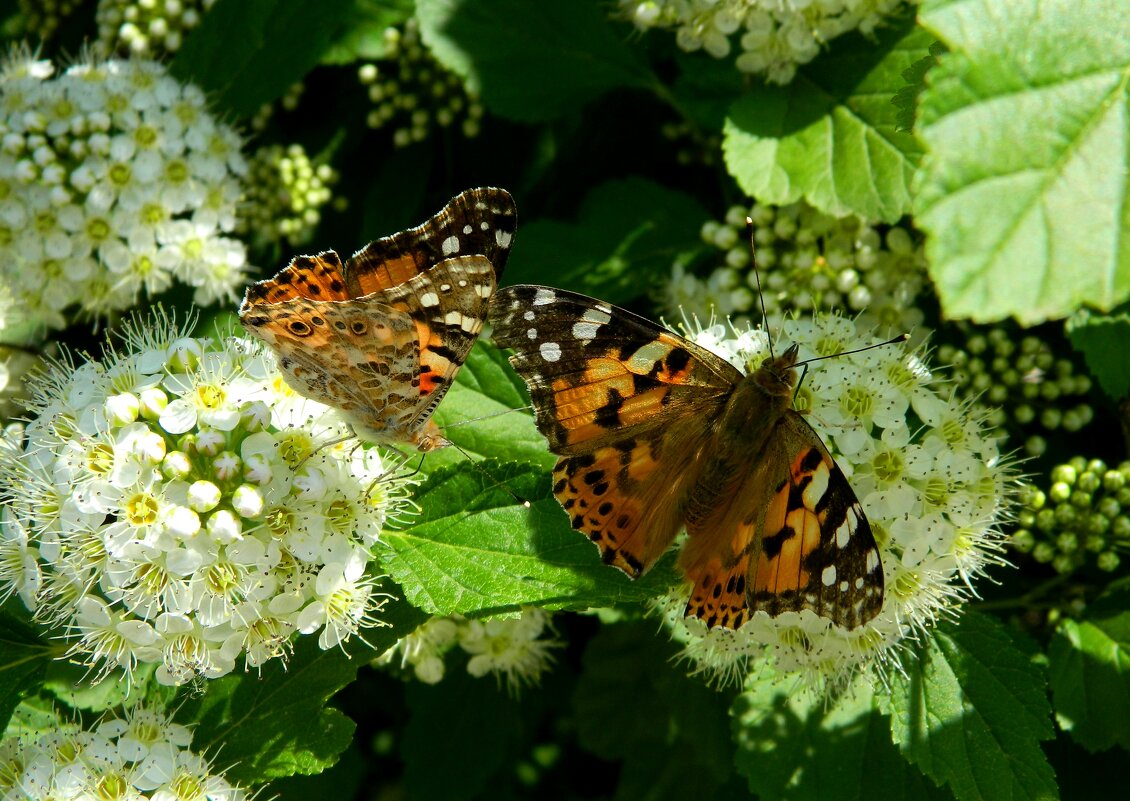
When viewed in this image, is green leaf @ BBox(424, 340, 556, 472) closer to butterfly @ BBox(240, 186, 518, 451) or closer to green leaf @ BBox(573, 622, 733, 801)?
butterfly @ BBox(240, 186, 518, 451)

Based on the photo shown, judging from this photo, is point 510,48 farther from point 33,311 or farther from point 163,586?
point 163,586

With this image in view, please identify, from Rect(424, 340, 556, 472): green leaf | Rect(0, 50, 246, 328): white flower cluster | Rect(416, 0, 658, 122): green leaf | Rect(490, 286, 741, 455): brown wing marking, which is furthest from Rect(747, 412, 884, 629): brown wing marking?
Rect(0, 50, 246, 328): white flower cluster

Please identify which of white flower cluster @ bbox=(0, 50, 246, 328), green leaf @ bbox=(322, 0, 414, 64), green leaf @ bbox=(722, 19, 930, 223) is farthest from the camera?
green leaf @ bbox=(322, 0, 414, 64)

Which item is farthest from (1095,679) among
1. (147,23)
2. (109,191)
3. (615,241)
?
(147,23)

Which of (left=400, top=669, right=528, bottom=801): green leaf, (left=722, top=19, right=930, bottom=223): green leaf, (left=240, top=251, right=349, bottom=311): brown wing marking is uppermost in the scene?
(left=240, top=251, right=349, bottom=311): brown wing marking

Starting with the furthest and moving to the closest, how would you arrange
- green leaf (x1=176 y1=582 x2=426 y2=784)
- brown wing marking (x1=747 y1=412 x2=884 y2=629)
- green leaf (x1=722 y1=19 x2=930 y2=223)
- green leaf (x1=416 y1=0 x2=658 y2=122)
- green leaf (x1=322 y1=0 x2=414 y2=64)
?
green leaf (x1=322 y1=0 x2=414 y2=64) < green leaf (x1=416 y1=0 x2=658 y2=122) < green leaf (x1=722 y1=19 x2=930 y2=223) < green leaf (x1=176 y1=582 x2=426 y2=784) < brown wing marking (x1=747 y1=412 x2=884 y2=629)

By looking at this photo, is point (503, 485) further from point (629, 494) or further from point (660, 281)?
point (660, 281)
